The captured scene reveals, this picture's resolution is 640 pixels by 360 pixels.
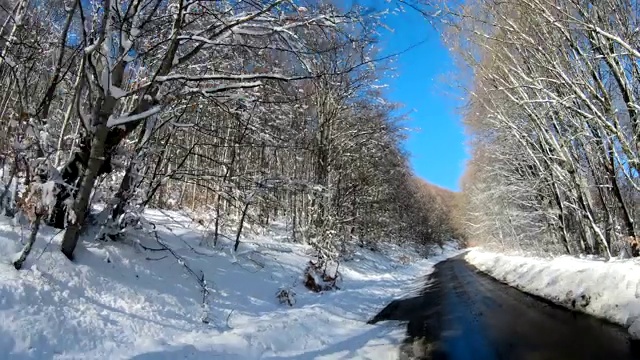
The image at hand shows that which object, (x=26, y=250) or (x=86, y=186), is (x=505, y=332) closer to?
(x=86, y=186)

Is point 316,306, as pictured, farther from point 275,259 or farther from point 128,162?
point 128,162

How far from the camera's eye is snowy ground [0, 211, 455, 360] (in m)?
4.41

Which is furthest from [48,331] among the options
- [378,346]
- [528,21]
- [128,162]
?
[528,21]

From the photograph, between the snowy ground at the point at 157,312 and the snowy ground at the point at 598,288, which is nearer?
the snowy ground at the point at 157,312

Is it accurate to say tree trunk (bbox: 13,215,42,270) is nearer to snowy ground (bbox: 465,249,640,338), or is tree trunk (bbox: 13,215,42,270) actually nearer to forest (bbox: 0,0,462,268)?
forest (bbox: 0,0,462,268)

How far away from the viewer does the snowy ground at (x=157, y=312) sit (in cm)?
441

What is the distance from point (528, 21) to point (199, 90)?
836cm

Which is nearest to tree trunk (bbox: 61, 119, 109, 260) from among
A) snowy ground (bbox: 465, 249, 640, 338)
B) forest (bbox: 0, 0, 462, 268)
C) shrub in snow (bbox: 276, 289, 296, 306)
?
forest (bbox: 0, 0, 462, 268)

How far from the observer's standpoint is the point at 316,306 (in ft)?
30.4

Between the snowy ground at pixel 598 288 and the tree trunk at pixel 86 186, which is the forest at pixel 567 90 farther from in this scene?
the tree trunk at pixel 86 186

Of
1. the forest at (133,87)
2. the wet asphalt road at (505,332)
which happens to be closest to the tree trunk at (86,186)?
the forest at (133,87)

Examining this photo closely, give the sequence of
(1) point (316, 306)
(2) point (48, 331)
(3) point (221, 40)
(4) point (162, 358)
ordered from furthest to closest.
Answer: (1) point (316, 306), (3) point (221, 40), (4) point (162, 358), (2) point (48, 331)

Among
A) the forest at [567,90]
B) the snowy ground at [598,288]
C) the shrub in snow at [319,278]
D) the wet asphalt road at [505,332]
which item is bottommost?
the shrub in snow at [319,278]

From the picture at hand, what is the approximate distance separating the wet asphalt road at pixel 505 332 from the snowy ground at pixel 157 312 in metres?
0.70
